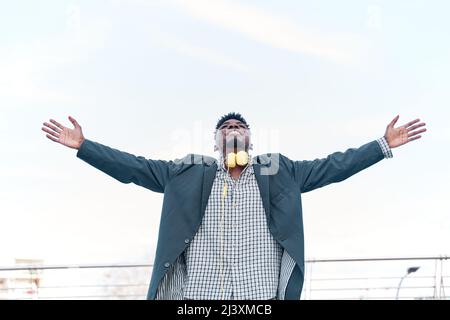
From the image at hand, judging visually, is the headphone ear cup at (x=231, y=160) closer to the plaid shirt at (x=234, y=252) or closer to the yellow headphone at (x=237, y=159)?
the yellow headphone at (x=237, y=159)

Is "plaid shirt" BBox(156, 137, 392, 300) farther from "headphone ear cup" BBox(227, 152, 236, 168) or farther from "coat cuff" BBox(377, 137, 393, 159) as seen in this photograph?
"coat cuff" BBox(377, 137, 393, 159)

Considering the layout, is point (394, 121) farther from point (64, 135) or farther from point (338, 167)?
point (64, 135)

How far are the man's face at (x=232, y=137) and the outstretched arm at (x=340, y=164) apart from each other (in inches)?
13.0

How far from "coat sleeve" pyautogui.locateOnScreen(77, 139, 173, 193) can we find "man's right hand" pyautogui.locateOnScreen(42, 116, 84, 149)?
42 mm

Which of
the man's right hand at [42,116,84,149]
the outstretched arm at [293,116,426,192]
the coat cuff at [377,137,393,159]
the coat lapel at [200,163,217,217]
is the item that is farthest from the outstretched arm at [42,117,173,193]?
the coat cuff at [377,137,393,159]

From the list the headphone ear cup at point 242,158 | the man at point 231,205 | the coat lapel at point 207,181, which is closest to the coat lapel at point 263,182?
the man at point 231,205

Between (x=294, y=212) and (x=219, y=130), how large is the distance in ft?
2.27

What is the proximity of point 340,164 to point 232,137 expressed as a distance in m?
0.64

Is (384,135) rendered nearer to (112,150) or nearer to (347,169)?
(347,169)

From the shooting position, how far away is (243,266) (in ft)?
12.2

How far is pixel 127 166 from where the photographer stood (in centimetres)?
400

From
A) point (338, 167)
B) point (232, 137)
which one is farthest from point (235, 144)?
point (338, 167)
